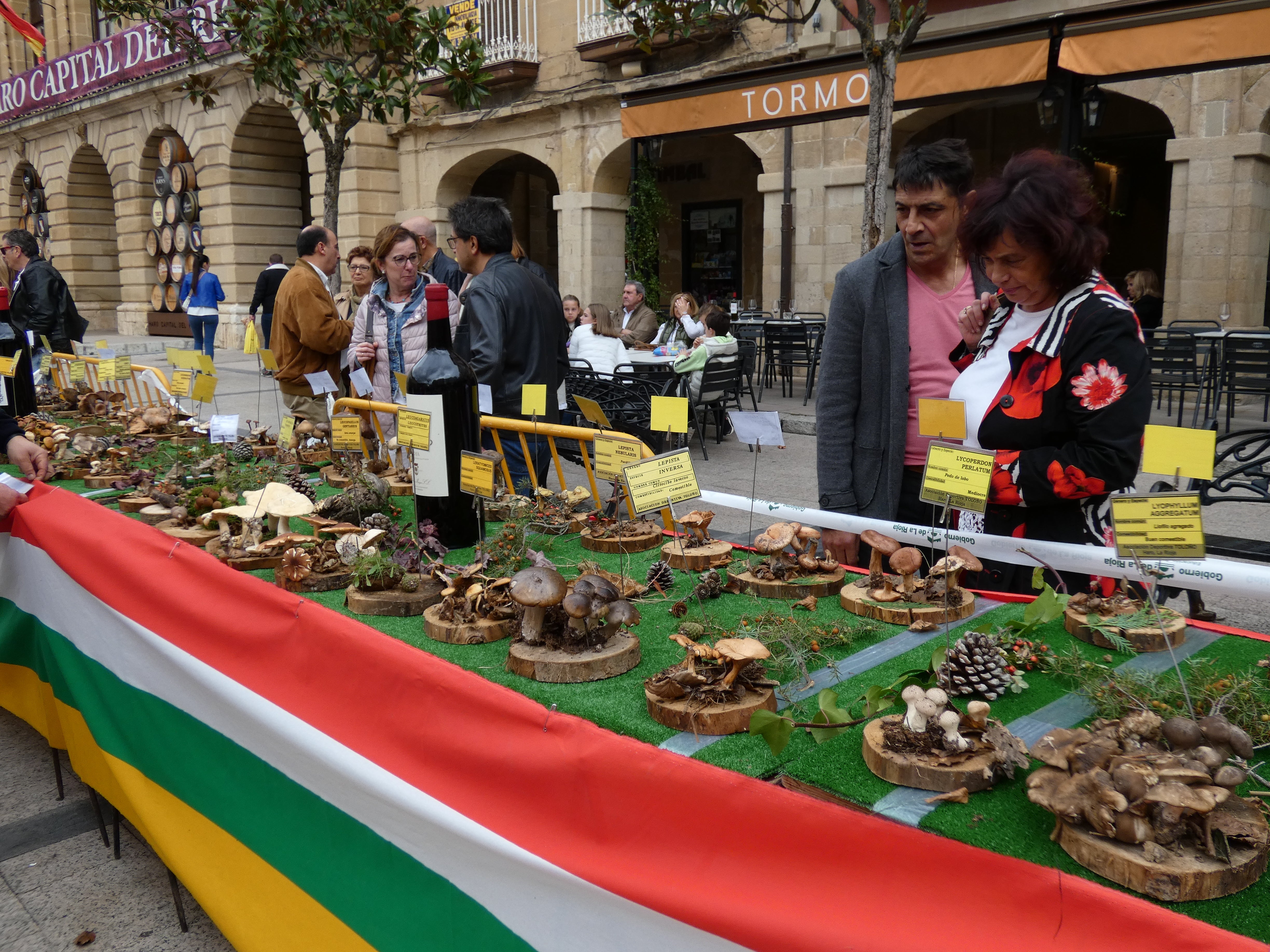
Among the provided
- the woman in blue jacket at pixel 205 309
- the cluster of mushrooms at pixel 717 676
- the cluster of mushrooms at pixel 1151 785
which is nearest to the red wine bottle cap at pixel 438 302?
the cluster of mushrooms at pixel 717 676

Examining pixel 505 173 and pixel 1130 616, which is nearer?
pixel 1130 616

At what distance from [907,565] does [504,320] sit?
6.92ft

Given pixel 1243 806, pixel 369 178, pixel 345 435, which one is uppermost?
pixel 369 178

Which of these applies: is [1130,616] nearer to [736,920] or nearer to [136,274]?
[736,920]

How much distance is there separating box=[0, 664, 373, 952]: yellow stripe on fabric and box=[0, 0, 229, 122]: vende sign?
1747 centimetres

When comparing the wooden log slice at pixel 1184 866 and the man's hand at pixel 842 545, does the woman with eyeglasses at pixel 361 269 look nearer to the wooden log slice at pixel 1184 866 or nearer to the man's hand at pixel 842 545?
the man's hand at pixel 842 545

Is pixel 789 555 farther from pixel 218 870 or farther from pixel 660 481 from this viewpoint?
pixel 218 870

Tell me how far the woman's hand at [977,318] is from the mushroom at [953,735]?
1230mm

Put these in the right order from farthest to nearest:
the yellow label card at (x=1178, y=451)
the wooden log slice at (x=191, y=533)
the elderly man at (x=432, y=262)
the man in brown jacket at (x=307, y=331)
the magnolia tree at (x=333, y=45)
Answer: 1. the magnolia tree at (x=333, y=45)
2. the elderly man at (x=432, y=262)
3. the man in brown jacket at (x=307, y=331)
4. the wooden log slice at (x=191, y=533)
5. the yellow label card at (x=1178, y=451)

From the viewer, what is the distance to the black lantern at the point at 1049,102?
26.2 feet

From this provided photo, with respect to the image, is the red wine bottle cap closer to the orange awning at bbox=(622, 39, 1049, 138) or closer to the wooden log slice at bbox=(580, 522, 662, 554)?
the wooden log slice at bbox=(580, 522, 662, 554)

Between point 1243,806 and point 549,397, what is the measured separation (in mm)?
2913

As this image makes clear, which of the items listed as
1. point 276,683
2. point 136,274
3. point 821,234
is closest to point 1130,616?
point 276,683

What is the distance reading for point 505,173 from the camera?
65.6ft
